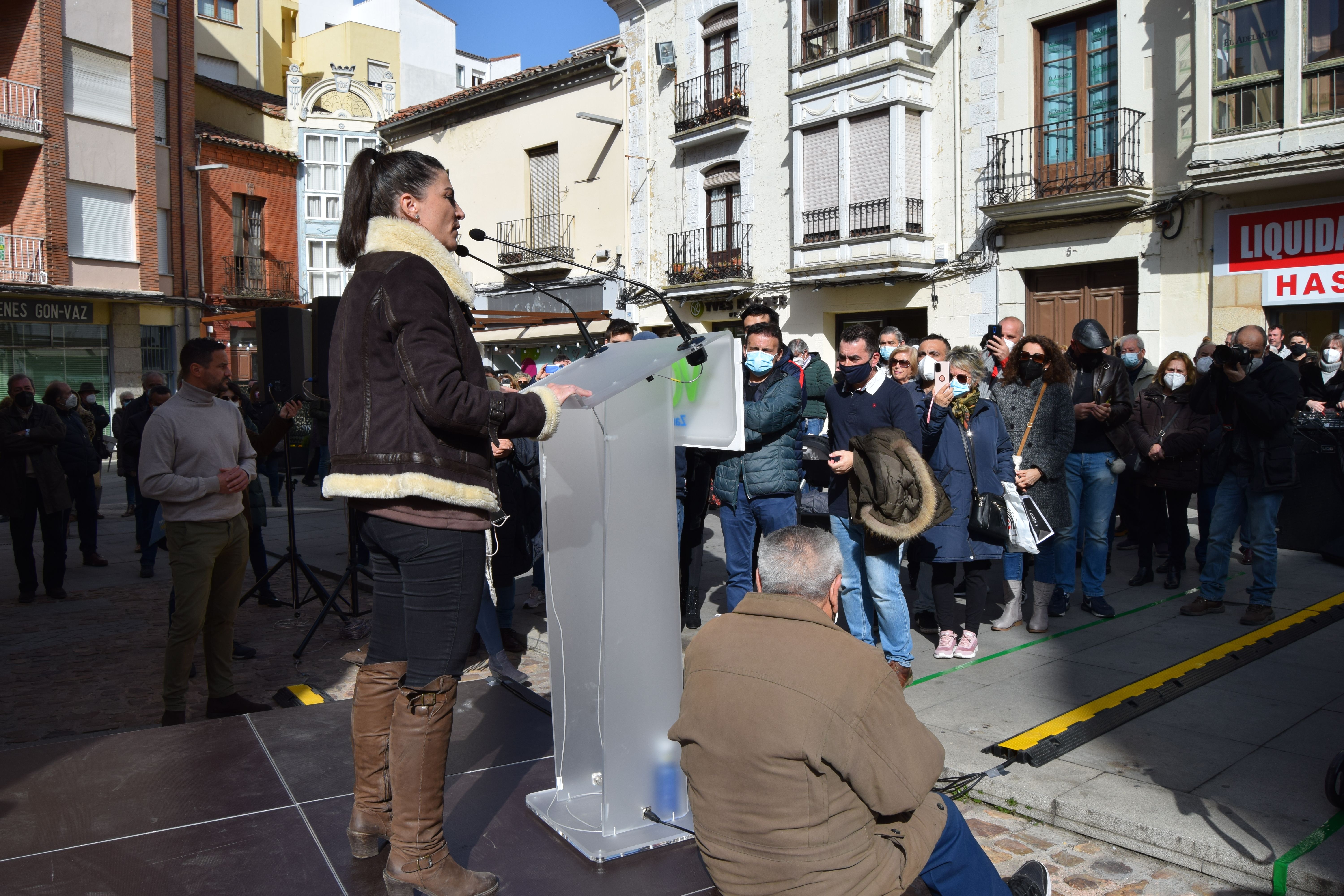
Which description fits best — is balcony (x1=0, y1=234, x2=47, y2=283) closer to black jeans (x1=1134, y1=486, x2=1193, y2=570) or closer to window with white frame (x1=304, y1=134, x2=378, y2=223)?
window with white frame (x1=304, y1=134, x2=378, y2=223)

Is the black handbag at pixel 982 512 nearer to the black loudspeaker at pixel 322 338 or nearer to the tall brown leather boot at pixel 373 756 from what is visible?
the tall brown leather boot at pixel 373 756

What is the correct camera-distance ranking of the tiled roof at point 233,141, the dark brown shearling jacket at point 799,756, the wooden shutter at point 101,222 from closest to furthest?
the dark brown shearling jacket at point 799,756, the wooden shutter at point 101,222, the tiled roof at point 233,141

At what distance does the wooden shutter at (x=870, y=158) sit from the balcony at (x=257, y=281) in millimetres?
19772

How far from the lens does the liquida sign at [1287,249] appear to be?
13977 millimetres

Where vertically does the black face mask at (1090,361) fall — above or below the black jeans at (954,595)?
above

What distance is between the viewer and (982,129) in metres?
18.2

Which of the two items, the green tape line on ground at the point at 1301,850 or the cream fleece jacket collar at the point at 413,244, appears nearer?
the cream fleece jacket collar at the point at 413,244

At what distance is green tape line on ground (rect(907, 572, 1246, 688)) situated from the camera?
5855 mm

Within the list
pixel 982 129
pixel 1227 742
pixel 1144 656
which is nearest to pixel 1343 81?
pixel 982 129

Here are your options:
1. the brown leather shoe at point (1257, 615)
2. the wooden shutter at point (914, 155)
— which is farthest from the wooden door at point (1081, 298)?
the brown leather shoe at point (1257, 615)

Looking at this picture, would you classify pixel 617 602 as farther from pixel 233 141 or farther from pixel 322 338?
pixel 233 141

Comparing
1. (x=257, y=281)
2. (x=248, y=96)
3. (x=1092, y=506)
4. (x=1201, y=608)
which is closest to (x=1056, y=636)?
(x=1092, y=506)

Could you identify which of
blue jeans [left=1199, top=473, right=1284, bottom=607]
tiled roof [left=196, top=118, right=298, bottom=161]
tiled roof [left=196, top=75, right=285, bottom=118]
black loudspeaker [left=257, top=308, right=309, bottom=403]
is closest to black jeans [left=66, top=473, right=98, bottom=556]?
black loudspeaker [left=257, top=308, right=309, bottom=403]

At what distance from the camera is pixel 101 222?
26.0 metres
